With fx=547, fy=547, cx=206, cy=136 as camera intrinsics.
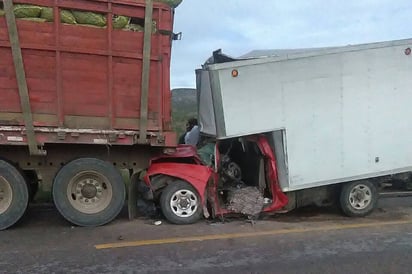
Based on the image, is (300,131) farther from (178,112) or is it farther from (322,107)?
(178,112)

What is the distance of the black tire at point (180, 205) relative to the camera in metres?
8.16

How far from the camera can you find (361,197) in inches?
352

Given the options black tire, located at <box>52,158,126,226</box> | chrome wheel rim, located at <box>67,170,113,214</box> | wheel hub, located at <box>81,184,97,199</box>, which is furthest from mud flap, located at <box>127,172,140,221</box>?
wheel hub, located at <box>81,184,97,199</box>

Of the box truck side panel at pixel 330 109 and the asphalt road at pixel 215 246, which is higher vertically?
the box truck side panel at pixel 330 109

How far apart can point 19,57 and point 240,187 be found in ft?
12.9

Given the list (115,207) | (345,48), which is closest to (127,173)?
(115,207)

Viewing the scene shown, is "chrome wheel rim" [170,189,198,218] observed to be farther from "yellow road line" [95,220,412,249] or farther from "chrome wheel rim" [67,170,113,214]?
"chrome wheel rim" [67,170,113,214]

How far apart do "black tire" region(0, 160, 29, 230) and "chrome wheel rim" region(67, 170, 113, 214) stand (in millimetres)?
677

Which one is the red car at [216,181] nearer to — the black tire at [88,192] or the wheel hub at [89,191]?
the black tire at [88,192]

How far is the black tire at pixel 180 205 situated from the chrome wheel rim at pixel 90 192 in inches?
32.5

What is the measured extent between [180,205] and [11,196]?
2.41 meters

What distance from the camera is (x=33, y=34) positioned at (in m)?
7.45

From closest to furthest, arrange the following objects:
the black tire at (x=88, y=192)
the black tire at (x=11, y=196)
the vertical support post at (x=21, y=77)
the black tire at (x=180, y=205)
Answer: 1. the vertical support post at (x=21, y=77)
2. the black tire at (x=11, y=196)
3. the black tire at (x=88, y=192)
4. the black tire at (x=180, y=205)

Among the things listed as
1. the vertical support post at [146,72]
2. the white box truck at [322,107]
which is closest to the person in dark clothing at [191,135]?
the white box truck at [322,107]
